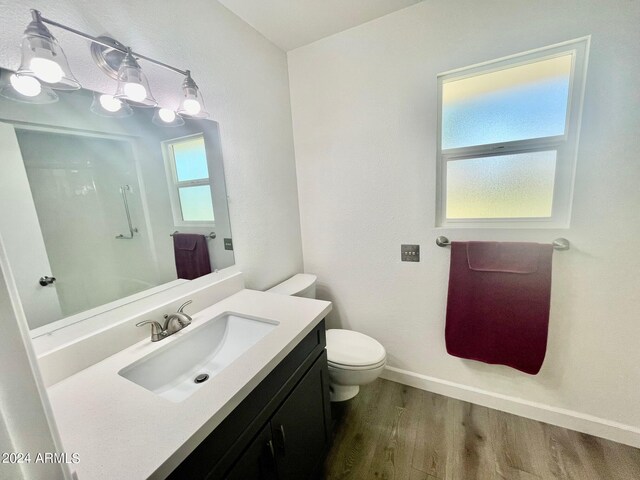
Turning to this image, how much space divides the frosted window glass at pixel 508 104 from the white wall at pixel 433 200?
0.10 m

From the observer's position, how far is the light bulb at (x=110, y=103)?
95 cm

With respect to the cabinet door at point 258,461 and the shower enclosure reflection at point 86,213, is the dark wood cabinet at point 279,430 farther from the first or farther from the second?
the shower enclosure reflection at point 86,213

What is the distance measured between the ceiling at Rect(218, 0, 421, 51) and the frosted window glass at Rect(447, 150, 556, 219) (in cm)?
95

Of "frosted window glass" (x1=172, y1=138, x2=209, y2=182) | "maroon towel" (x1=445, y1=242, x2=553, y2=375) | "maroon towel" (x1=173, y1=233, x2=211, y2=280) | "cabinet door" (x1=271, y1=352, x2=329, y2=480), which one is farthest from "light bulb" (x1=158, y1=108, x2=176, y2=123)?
"maroon towel" (x1=445, y1=242, x2=553, y2=375)

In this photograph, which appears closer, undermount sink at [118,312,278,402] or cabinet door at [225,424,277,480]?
cabinet door at [225,424,277,480]

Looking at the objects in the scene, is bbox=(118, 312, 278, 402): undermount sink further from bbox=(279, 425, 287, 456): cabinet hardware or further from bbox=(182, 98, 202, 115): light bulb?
bbox=(182, 98, 202, 115): light bulb

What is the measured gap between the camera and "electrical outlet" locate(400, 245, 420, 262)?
1.66 meters

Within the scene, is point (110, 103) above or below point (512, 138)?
above

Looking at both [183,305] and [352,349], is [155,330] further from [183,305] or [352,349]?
[352,349]

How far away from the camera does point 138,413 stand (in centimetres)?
67

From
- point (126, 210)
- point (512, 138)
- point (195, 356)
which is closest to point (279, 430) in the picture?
point (195, 356)

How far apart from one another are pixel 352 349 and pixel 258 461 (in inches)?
33.7

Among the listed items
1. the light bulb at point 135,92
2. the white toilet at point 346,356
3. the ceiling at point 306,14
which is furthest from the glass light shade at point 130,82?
the white toilet at point 346,356

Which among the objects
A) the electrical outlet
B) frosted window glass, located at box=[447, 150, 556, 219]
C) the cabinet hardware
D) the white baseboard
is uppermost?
frosted window glass, located at box=[447, 150, 556, 219]
